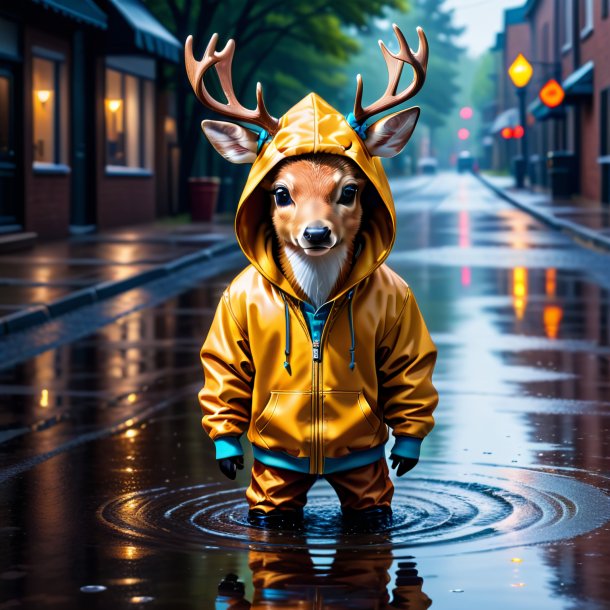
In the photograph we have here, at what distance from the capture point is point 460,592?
471 centimetres

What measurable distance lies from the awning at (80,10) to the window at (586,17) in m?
21.1

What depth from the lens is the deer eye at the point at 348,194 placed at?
17.9 feet

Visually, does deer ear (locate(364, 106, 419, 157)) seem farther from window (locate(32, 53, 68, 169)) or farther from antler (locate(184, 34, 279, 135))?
window (locate(32, 53, 68, 169))

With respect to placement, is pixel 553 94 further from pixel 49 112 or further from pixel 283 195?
pixel 283 195

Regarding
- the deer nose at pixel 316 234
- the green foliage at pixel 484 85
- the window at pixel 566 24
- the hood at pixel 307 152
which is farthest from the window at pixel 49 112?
the green foliage at pixel 484 85

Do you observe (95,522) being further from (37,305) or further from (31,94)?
(31,94)

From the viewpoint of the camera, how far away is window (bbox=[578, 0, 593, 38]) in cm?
4348

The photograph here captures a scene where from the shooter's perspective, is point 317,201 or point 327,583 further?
point 317,201

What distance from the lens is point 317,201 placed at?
5.39 meters

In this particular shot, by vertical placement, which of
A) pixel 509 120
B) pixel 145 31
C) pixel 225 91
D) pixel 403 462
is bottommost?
pixel 403 462

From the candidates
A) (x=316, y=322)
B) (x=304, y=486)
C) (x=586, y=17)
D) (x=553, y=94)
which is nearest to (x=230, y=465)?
(x=304, y=486)

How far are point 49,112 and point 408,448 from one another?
2145cm

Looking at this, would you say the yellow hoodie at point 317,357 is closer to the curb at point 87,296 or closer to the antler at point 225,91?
the antler at point 225,91

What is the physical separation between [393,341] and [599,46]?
37421mm
